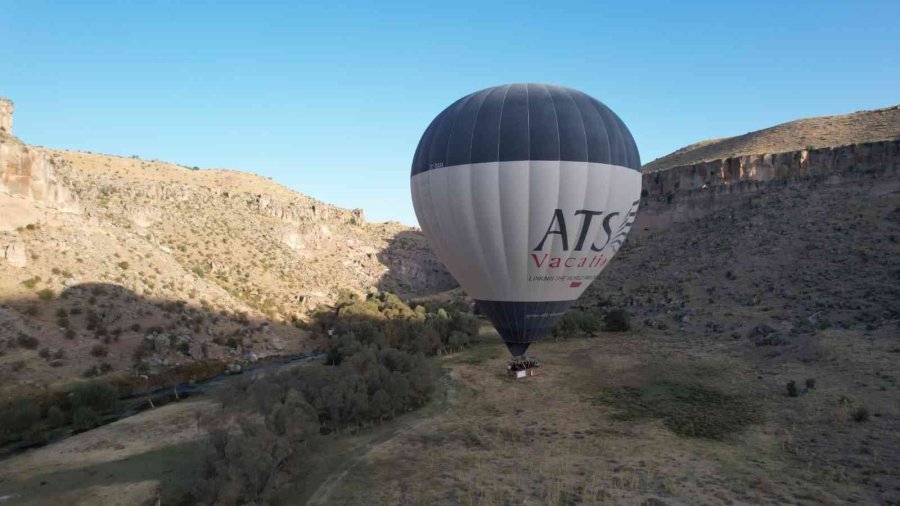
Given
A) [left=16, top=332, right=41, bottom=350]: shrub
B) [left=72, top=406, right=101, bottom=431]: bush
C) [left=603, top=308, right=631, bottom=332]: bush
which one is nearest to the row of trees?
[left=72, top=406, right=101, bottom=431]: bush

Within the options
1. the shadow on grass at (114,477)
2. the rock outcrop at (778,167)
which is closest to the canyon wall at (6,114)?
the shadow on grass at (114,477)

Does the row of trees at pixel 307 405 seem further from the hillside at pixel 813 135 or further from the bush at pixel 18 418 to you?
the hillside at pixel 813 135

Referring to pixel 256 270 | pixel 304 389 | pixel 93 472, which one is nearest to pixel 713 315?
pixel 304 389

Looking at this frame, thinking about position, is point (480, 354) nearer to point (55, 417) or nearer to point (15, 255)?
point (55, 417)

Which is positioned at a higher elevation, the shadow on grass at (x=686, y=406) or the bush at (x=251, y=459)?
the bush at (x=251, y=459)

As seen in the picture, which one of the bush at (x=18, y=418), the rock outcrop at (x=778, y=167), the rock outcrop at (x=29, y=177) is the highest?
the rock outcrop at (x=29, y=177)

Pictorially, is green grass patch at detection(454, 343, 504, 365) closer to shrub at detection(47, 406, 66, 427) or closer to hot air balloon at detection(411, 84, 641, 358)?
hot air balloon at detection(411, 84, 641, 358)
